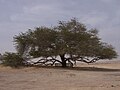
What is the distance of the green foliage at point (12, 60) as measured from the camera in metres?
42.4

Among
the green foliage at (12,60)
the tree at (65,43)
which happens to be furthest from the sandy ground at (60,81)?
the tree at (65,43)

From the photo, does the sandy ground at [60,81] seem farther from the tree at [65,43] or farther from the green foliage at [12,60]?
the tree at [65,43]

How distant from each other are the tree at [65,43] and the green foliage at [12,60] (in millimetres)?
1126

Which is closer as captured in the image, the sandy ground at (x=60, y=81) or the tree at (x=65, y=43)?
the sandy ground at (x=60, y=81)

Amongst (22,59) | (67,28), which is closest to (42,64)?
(22,59)

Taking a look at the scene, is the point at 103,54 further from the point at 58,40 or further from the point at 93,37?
the point at 58,40

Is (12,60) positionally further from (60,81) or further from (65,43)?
(60,81)

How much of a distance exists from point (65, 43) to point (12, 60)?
6.63 m

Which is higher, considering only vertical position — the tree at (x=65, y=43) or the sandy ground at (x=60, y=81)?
the tree at (x=65, y=43)

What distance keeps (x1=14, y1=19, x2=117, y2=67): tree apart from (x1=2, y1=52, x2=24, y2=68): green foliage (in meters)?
1.13

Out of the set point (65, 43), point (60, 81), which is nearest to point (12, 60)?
point (65, 43)

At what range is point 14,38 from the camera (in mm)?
44531

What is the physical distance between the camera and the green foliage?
42.4 metres

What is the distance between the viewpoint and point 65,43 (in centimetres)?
4247
